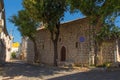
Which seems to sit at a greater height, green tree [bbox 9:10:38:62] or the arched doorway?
green tree [bbox 9:10:38:62]

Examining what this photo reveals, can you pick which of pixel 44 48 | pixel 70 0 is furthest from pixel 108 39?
pixel 44 48

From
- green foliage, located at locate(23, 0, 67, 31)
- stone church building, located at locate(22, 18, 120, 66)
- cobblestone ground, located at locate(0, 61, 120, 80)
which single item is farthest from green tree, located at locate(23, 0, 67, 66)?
cobblestone ground, located at locate(0, 61, 120, 80)

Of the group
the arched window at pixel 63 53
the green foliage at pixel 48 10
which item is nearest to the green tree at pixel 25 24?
the arched window at pixel 63 53

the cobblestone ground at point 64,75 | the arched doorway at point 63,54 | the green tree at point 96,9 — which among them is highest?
the green tree at point 96,9

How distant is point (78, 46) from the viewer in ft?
99.3

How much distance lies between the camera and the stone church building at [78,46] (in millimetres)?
26359

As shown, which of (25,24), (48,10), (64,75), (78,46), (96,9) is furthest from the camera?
(25,24)

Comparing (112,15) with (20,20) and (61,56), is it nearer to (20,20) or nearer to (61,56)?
(61,56)

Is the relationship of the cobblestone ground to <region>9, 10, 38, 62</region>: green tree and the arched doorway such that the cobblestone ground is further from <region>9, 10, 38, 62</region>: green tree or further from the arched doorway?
<region>9, 10, 38, 62</region>: green tree

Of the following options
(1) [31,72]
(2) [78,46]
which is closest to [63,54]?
(2) [78,46]

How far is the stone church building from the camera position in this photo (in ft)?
86.5

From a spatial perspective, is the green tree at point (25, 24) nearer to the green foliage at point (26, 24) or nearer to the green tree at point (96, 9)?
the green foliage at point (26, 24)

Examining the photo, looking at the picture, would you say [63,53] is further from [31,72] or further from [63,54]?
[31,72]

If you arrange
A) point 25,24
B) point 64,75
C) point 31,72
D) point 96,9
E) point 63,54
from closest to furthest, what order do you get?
point 64,75
point 31,72
point 96,9
point 63,54
point 25,24
